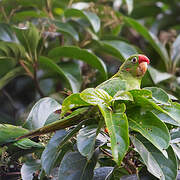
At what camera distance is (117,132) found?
989 mm

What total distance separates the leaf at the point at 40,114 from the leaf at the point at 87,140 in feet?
0.67

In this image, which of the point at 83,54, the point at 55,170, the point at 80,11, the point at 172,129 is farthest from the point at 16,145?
the point at 80,11

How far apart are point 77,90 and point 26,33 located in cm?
41

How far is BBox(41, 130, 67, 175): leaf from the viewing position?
1071mm

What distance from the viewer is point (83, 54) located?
185 centimetres

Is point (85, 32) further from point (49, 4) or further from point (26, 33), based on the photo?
point (26, 33)

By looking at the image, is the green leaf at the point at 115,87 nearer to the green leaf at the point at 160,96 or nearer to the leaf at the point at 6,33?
the green leaf at the point at 160,96

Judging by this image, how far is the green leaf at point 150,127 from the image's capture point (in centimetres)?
104

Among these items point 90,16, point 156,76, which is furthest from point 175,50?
point 90,16

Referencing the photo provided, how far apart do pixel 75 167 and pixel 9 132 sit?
26cm

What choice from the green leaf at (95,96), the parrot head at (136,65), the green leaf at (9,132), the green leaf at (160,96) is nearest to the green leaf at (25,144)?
the green leaf at (9,132)

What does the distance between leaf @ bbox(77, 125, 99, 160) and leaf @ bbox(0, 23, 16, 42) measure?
0.95 m

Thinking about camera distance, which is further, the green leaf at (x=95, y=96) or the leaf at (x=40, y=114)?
the leaf at (x=40, y=114)

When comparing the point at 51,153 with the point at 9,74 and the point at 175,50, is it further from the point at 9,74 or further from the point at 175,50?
the point at 175,50
